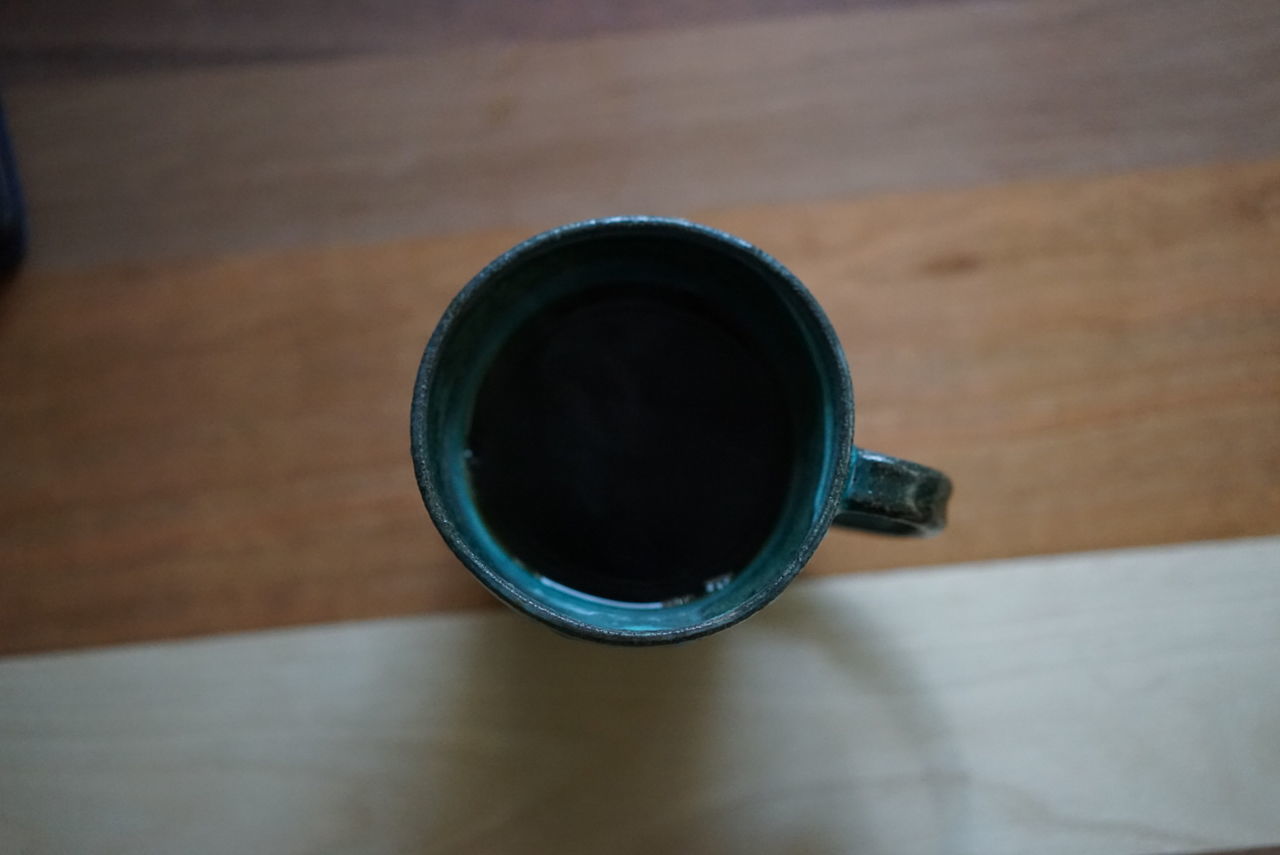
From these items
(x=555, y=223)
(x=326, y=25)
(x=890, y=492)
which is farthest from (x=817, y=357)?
(x=326, y=25)

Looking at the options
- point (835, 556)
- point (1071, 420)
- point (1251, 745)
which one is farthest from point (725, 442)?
point (1251, 745)

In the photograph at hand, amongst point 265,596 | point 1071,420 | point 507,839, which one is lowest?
point 507,839

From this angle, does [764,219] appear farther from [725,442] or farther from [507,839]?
[507,839]

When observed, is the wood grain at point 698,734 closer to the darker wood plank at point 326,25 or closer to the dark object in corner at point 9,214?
the dark object in corner at point 9,214

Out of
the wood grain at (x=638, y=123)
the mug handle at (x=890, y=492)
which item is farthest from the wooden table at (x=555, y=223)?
the mug handle at (x=890, y=492)

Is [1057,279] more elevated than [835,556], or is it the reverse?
[1057,279]
